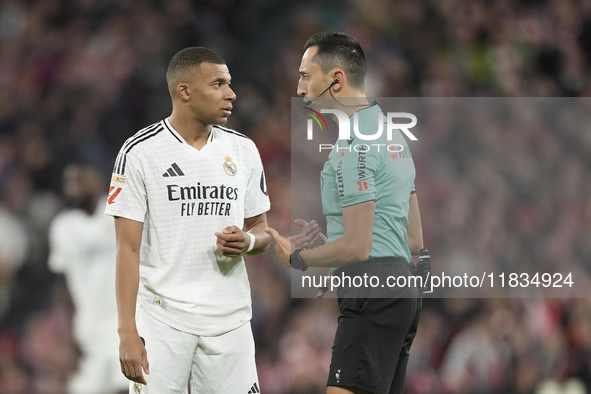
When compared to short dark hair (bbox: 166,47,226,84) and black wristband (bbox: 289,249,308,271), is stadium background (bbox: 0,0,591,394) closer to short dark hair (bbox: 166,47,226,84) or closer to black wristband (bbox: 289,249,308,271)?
black wristband (bbox: 289,249,308,271)

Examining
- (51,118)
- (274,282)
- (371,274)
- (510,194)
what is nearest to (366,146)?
(371,274)

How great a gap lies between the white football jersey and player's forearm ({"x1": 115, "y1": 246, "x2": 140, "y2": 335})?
131 millimetres

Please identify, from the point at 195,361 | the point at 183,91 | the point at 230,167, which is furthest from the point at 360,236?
the point at 183,91

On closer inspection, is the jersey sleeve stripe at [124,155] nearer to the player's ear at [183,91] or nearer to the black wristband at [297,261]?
the player's ear at [183,91]

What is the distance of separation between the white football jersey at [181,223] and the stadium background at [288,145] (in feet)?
11.4

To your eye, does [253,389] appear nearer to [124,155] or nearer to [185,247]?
[185,247]

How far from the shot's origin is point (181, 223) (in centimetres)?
377

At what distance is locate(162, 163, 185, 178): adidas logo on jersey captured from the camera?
3787 millimetres

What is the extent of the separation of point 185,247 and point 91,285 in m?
3.97

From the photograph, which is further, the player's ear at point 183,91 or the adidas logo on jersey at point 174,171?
the player's ear at point 183,91

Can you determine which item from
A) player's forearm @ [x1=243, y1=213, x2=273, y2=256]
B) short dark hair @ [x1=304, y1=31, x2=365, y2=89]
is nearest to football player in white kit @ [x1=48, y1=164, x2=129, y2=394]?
player's forearm @ [x1=243, y1=213, x2=273, y2=256]

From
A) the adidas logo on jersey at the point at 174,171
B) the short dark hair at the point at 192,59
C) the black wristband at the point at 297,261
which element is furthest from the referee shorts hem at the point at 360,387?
the short dark hair at the point at 192,59

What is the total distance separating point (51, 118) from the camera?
934 cm

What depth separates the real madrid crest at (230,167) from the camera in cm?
393
